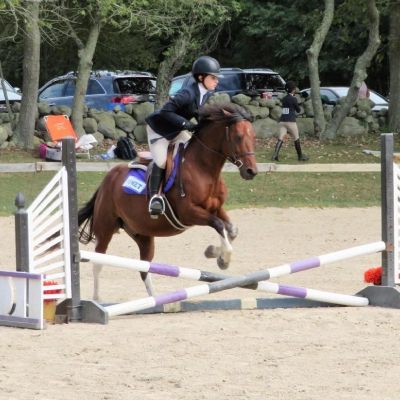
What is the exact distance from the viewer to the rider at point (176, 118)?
Answer: 30.6 ft

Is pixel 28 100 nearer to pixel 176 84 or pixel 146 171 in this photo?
pixel 176 84

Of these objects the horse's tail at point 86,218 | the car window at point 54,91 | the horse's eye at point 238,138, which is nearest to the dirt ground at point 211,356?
the horse's tail at point 86,218

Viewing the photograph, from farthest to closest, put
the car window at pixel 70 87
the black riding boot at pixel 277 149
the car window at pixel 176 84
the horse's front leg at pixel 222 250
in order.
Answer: the car window at pixel 176 84 < the car window at pixel 70 87 < the black riding boot at pixel 277 149 < the horse's front leg at pixel 222 250

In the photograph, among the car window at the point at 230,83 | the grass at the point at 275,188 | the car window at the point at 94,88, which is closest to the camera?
the grass at the point at 275,188

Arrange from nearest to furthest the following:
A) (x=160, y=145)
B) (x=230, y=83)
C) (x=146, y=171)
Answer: (x=160, y=145) < (x=146, y=171) < (x=230, y=83)

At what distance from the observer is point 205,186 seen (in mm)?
9344

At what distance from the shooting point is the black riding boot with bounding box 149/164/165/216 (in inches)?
370

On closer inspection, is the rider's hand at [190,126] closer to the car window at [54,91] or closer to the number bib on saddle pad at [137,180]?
the number bib on saddle pad at [137,180]

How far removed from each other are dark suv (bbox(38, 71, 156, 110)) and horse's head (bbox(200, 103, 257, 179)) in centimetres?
1682

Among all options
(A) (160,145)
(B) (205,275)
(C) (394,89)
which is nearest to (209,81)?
(A) (160,145)

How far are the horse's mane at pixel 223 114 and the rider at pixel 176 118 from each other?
0.08 meters

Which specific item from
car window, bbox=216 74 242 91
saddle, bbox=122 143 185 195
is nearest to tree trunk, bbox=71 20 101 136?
car window, bbox=216 74 242 91

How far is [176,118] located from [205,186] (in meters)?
0.64

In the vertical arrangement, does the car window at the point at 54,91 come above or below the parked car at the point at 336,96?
below
